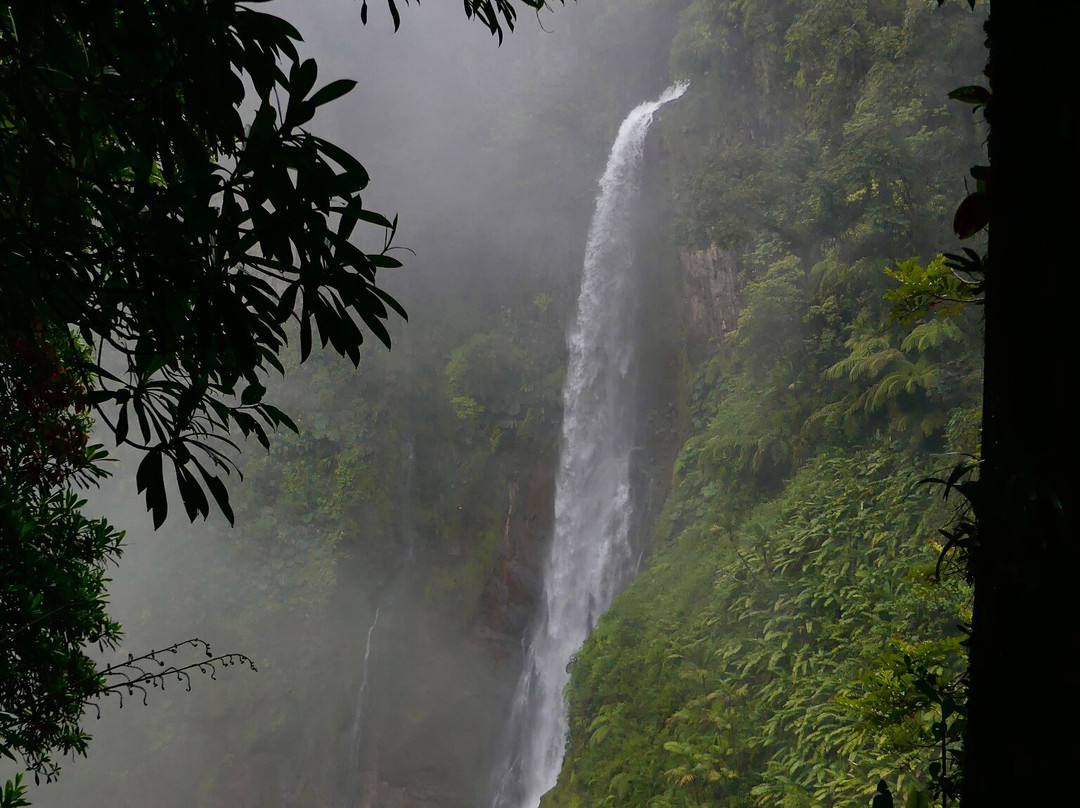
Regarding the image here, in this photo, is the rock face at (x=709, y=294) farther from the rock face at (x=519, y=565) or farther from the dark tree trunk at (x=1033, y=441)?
the dark tree trunk at (x=1033, y=441)

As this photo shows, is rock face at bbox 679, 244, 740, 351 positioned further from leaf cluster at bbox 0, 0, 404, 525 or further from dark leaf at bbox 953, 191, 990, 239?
leaf cluster at bbox 0, 0, 404, 525

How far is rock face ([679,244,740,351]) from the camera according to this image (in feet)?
31.5

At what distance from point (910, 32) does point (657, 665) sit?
21.4ft

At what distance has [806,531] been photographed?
6.07m

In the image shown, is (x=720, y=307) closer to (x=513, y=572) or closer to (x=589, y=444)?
(x=589, y=444)

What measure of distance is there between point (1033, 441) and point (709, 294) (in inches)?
380

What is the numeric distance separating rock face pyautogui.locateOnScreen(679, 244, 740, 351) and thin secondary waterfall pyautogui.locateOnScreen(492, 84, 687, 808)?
1526 mm

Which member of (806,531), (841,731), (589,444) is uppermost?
(589,444)

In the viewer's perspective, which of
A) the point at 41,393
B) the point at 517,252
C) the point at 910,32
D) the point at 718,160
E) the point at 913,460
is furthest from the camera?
the point at 517,252

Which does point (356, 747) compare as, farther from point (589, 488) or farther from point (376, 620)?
point (589, 488)

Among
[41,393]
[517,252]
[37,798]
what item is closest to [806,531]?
[41,393]

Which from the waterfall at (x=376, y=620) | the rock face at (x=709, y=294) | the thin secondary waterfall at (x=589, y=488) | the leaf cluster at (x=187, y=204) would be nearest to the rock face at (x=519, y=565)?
the thin secondary waterfall at (x=589, y=488)

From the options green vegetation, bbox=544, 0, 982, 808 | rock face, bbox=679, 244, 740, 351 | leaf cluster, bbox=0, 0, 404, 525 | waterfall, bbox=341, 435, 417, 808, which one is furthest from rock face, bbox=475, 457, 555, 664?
leaf cluster, bbox=0, 0, 404, 525

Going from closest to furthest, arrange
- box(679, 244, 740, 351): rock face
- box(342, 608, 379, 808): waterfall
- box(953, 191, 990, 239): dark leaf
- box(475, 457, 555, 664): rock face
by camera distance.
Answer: box(953, 191, 990, 239): dark leaf < box(679, 244, 740, 351): rock face < box(342, 608, 379, 808): waterfall < box(475, 457, 555, 664): rock face
